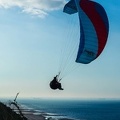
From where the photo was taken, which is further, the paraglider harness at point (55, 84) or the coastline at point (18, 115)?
the coastline at point (18, 115)

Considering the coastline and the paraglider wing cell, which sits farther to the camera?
the coastline

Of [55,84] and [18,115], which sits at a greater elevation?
[55,84]

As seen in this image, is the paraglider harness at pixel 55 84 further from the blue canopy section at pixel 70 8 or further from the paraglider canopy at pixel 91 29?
the blue canopy section at pixel 70 8

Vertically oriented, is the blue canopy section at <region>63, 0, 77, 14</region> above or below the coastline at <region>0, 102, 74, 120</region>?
above


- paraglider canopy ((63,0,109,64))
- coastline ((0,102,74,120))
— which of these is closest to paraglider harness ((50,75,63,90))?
paraglider canopy ((63,0,109,64))

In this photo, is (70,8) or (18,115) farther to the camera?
(18,115)

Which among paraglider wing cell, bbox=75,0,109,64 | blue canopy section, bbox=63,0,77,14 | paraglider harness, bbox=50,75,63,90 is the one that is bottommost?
paraglider harness, bbox=50,75,63,90

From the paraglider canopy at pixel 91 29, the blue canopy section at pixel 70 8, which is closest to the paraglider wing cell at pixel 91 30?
the paraglider canopy at pixel 91 29

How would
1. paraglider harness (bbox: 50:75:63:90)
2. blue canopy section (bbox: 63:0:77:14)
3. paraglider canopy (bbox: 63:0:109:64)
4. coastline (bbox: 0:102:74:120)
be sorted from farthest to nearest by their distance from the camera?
coastline (bbox: 0:102:74:120) → blue canopy section (bbox: 63:0:77:14) → paraglider canopy (bbox: 63:0:109:64) → paraglider harness (bbox: 50:75:63:90)

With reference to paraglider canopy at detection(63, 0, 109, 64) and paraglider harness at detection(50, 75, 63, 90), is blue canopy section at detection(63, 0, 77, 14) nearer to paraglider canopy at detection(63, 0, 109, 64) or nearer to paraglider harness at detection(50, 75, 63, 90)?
paraglider canopy at detection(63, 0, 109, 64)

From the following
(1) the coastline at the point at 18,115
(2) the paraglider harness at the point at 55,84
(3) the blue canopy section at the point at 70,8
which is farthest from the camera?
(1) the coastline at the point at 18,115

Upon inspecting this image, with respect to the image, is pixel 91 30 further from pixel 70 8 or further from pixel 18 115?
pixel 18 115

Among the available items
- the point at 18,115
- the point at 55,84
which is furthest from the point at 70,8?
the point at 18,115
